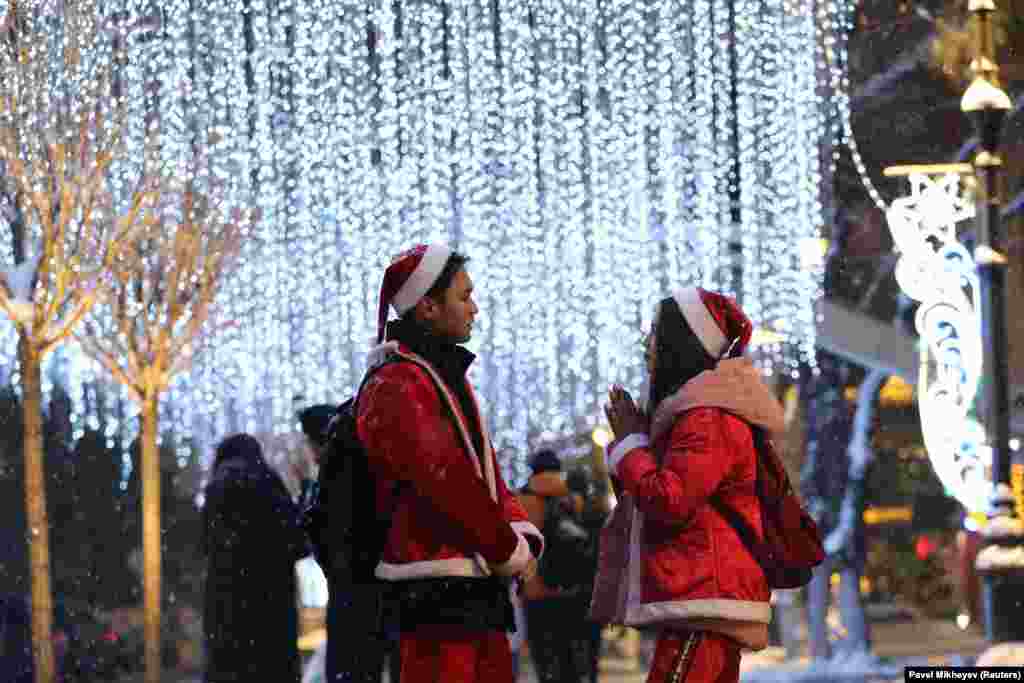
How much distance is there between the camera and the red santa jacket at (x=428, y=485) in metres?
5.66

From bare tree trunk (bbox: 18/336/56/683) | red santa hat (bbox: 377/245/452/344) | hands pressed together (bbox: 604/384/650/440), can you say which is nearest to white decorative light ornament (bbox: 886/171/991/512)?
bare tree trunk (bbox: 18/336/56/683)

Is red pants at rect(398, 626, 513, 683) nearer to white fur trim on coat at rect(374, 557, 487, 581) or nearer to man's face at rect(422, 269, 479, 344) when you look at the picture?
white fur trim on coat at rect(374, 557, 487, 581)

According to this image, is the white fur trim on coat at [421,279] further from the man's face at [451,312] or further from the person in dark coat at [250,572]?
the person in dark coat at [250,572]

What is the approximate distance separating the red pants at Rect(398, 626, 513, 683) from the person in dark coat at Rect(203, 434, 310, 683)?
4.26 m

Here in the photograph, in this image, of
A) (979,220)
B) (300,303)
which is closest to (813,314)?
(300,303)

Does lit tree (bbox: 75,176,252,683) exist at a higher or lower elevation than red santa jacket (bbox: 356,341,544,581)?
higher

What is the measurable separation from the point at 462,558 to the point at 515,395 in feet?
54.1

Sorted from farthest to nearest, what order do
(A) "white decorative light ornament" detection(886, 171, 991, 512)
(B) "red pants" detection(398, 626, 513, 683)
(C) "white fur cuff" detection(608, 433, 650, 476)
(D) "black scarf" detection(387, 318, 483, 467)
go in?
1. (A) "white decorative light ornament" detection(886, 171, 991, 512)
2. (C) "white fur cuff" detection(608, 433, 650, 476)
3. (D) "black scarf" detection(387, 318, 483, 467)
4. (B) "red pants" detection(398, 626, 513, 683)

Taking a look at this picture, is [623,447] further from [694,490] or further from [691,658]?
[691,658]

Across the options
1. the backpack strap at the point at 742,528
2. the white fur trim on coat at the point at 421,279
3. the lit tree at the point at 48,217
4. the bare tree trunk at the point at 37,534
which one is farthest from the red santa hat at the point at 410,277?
the bare tree trunk at the point at 37,534

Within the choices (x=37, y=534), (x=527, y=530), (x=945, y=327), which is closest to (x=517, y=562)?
(x=527, y=530)

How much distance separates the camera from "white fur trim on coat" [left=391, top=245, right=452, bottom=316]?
19.7 feet

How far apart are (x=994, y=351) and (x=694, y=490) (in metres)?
7.23

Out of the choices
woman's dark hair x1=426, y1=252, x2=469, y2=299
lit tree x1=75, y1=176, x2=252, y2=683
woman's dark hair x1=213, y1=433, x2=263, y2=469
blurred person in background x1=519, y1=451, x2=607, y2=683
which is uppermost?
lit tree x1=75, y1=176, x2=252, y2=683
